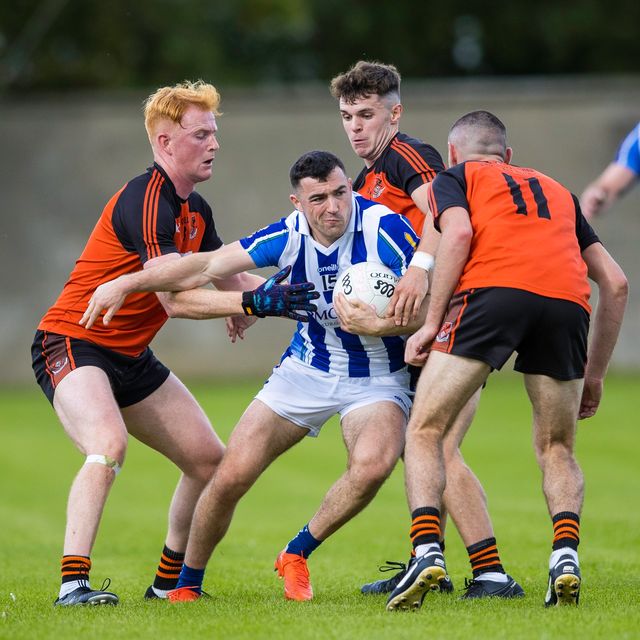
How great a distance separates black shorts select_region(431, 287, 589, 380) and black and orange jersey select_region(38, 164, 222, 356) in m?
1.70

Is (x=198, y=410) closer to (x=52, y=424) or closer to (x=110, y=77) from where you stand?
(x=52, y=424)

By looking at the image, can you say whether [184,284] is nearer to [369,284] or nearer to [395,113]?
A: [369,284]

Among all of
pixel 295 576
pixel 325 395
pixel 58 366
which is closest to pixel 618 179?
pixel 325 395

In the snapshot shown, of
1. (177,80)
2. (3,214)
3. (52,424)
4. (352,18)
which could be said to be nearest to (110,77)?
(177,80)

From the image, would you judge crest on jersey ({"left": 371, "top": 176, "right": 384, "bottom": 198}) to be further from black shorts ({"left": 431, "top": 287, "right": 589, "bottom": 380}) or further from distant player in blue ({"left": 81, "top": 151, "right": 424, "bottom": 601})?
black shorts ({"left": 431, "top": 287, "right": 589, "bottom": 380})

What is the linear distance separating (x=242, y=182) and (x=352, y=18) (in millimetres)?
9639

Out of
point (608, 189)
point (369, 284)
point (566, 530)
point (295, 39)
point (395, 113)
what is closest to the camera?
point (566, 530)

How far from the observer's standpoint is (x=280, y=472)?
1454cm

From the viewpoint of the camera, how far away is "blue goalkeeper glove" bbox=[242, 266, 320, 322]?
20.6ft

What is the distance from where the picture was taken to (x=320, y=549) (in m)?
9.68

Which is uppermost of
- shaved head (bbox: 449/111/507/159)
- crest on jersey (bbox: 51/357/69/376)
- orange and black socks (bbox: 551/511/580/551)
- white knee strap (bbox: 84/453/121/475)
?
shaved head (bbox: 449/111/507/159)

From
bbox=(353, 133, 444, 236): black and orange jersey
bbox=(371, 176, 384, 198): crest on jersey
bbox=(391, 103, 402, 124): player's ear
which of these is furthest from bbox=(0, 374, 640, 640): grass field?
bbox=(391, 103, 402, 124): player's ear

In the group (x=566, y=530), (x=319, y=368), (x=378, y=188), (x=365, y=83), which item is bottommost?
(x=566, y=530)

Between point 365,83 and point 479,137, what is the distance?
39.8 inches
